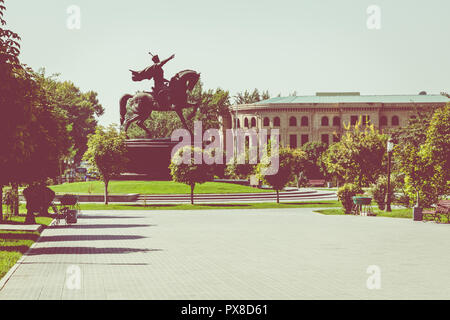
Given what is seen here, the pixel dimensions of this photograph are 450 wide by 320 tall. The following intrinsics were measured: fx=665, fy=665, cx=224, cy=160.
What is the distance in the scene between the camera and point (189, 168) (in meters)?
42.3

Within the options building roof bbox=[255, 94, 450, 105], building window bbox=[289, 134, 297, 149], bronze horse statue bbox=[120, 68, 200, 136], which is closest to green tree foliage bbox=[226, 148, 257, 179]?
building window bbox=[289, 134, 297, 149]

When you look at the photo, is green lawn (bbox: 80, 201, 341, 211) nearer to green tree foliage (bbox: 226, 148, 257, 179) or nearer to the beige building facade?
green tree foliage (bbox: 226, 148, 257, 179)

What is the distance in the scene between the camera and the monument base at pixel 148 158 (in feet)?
167

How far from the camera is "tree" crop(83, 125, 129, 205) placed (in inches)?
1646

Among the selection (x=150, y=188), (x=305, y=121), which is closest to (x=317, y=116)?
(x=305, y=121)

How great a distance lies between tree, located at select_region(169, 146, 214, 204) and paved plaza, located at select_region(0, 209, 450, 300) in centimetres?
1811

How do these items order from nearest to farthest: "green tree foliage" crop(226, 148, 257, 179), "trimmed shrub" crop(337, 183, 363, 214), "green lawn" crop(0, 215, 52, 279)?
"green lawn" crop(0, 215, 52, 279) → "trimmed shrub" crop(337, 183, 363, 214) → "green tree foliage" crop(226, 148, 257, 179)

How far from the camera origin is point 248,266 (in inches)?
524

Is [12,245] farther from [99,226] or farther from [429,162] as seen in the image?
[429,162]

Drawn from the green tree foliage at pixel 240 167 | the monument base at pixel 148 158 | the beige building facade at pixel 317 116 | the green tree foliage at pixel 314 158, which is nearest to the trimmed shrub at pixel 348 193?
the monument base at pixel 148 158

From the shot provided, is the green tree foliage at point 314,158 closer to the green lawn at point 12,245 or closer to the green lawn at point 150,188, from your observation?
the green lawn at point 150,188
